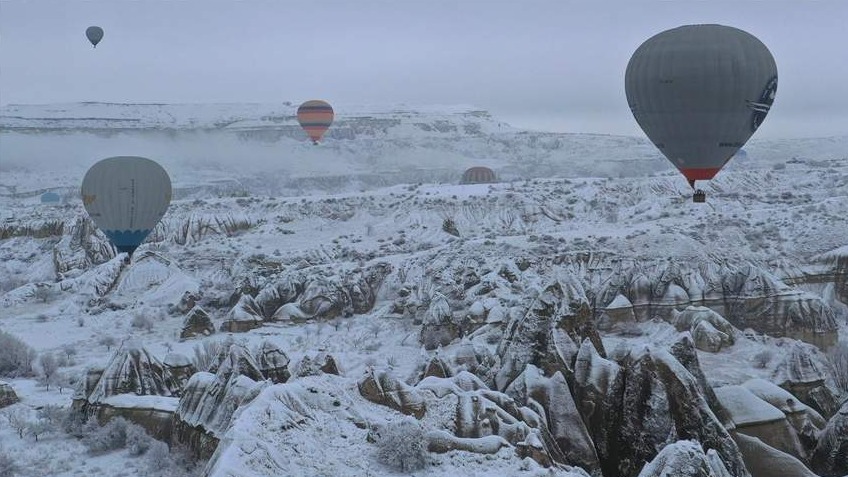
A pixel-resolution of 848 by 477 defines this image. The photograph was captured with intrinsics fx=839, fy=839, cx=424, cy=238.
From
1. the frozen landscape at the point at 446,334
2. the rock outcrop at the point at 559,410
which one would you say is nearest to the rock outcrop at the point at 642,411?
the frozen landscape at the point at 446,334

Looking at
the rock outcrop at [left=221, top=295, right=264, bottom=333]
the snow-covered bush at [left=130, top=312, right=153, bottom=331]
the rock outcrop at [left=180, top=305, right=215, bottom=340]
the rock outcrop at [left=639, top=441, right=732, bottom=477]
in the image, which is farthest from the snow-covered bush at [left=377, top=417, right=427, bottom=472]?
the snow-covered bush at [left=130, top=312, right=153, bottom=331]

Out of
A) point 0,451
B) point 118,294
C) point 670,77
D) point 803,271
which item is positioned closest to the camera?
point 0,451

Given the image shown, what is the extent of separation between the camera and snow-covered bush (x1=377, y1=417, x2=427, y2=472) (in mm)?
16484

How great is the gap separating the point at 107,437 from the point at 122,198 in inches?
1555

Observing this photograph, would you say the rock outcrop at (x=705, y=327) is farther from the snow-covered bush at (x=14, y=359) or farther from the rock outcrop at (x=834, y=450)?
the snow-covered bush at (x=14, y=359)

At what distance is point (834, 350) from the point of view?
42500mm

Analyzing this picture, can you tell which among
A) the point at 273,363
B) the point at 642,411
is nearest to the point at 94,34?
the point at 273,363

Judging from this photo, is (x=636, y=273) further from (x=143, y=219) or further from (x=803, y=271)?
(x=143, y=219)

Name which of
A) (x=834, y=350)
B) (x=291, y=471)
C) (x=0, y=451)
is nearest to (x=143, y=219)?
(x=0, y=451)

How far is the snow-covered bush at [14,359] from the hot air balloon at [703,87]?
34.8 m

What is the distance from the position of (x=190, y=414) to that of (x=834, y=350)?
32939 mm

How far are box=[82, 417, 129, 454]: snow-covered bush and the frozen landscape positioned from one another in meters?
0.09

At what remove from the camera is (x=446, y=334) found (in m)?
45.6

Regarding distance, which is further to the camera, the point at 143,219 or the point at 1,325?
the point at 143,219
